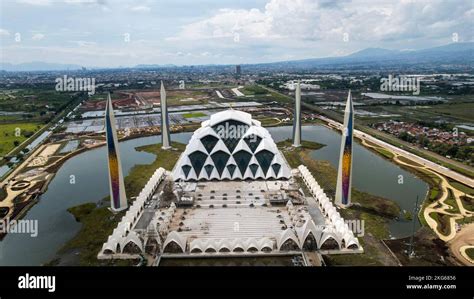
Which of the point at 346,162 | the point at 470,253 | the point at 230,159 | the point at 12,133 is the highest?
the point at 12,133

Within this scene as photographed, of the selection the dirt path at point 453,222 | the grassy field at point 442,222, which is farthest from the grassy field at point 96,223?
the grassy field at point 442,222

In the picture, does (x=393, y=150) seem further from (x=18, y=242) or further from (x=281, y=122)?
(x=18, y=242)

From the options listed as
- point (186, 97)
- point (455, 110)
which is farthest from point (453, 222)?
point (186, 97)

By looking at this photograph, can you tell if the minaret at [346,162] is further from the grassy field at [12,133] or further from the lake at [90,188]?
the grassy field at [12,133]

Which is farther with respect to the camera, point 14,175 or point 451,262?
point 14,175

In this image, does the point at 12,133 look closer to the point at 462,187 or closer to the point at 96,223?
the point at 96,223

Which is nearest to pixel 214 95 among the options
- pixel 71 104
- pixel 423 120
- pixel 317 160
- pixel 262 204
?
pixel 71 104
